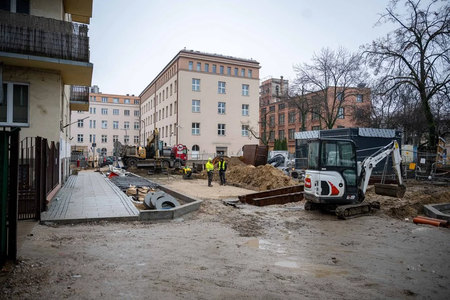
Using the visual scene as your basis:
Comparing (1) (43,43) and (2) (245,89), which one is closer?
(1) (43,43)

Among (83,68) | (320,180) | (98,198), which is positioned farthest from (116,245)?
(83,68)

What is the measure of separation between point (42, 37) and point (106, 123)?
71854mm

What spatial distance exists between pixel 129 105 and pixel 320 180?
7832cm

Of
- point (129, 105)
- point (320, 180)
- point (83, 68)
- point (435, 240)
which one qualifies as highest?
point (129, 105)

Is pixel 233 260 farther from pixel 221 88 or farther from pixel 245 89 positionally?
pixel 245 89

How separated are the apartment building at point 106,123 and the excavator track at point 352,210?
72253mm

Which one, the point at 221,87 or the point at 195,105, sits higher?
the point at 221,87

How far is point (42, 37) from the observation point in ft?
39.6

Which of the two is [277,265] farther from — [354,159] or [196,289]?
[354,159]

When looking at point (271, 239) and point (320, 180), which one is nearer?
point (271, 239)

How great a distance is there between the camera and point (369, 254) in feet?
22.9

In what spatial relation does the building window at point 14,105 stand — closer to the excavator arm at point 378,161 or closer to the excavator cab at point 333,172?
the excavator cab at point 333,172

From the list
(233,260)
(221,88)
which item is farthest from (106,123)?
(233,260)

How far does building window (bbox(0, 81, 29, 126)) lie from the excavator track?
38.0ft
